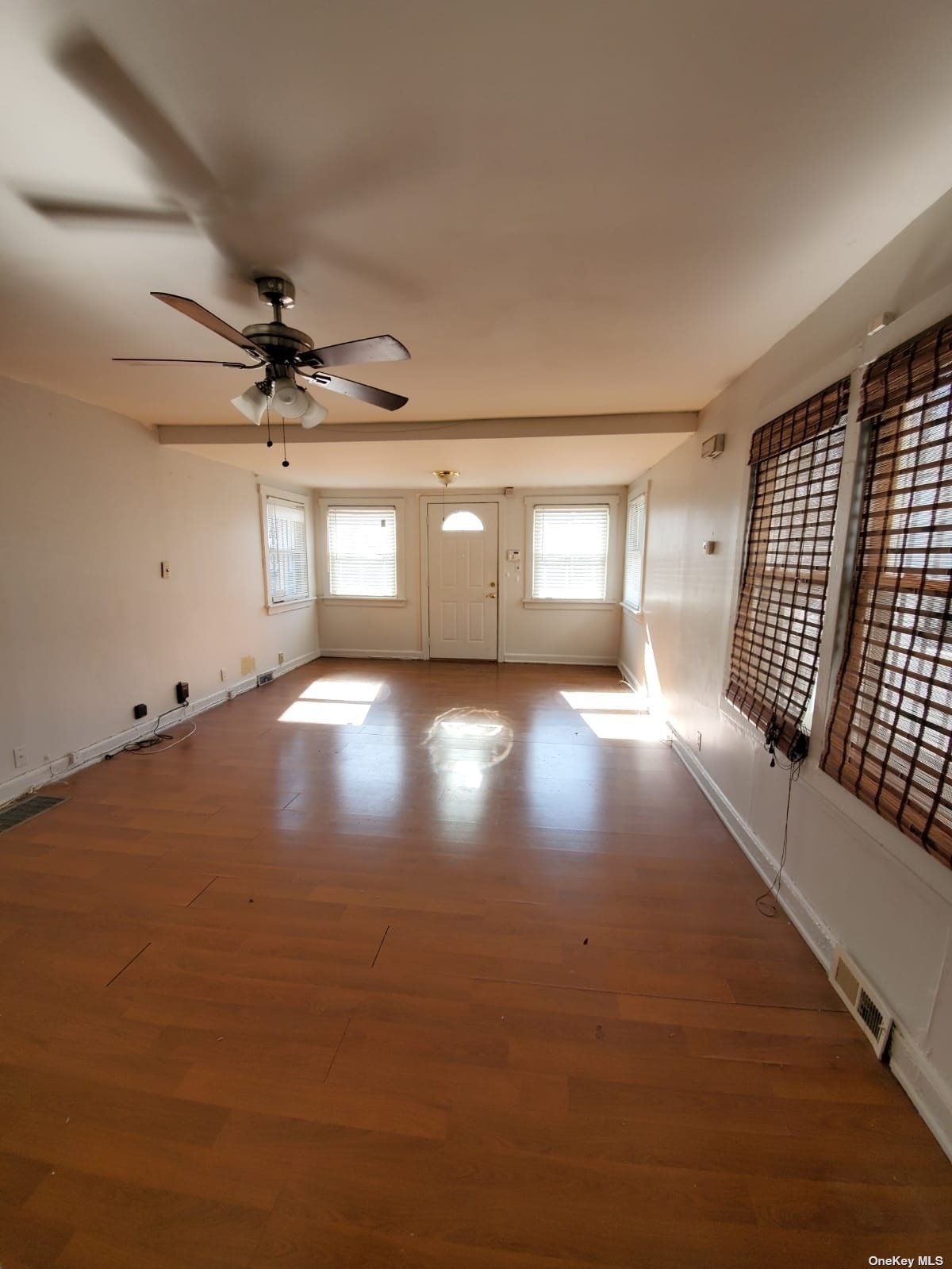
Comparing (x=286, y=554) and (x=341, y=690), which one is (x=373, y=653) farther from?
(x=286, y=554)

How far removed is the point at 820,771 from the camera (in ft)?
5.63

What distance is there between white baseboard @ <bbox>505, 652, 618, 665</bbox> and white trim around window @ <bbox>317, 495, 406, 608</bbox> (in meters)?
1.69

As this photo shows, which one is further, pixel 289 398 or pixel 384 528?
pixel 384 528

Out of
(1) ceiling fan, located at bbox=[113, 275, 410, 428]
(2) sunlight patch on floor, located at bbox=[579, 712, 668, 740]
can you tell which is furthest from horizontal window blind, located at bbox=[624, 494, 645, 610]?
(1) ceiling fan, located at bbox=[113, 275, 410, 428]

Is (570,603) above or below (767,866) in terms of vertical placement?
above

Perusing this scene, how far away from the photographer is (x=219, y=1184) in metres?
1.07

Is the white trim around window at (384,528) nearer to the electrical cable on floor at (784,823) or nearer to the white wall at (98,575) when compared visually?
the white wall at (98,575)

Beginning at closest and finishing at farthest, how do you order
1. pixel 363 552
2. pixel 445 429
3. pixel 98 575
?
pixel 98 575
pixel 445 429
pixel 363 552

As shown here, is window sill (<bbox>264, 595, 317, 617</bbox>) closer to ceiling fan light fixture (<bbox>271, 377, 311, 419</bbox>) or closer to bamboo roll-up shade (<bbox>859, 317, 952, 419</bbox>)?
ceiling fan light fixture (<bbox>271, 377, 311, 419</bbox>)

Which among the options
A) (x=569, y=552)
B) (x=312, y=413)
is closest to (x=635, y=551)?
(x=569, y=552)

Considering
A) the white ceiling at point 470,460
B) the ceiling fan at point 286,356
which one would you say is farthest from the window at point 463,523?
the ceiling fan at point 286,356

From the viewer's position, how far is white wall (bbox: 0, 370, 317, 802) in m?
2.71

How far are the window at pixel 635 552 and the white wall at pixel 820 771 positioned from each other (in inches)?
56.3

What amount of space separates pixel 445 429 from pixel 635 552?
2743 mm
